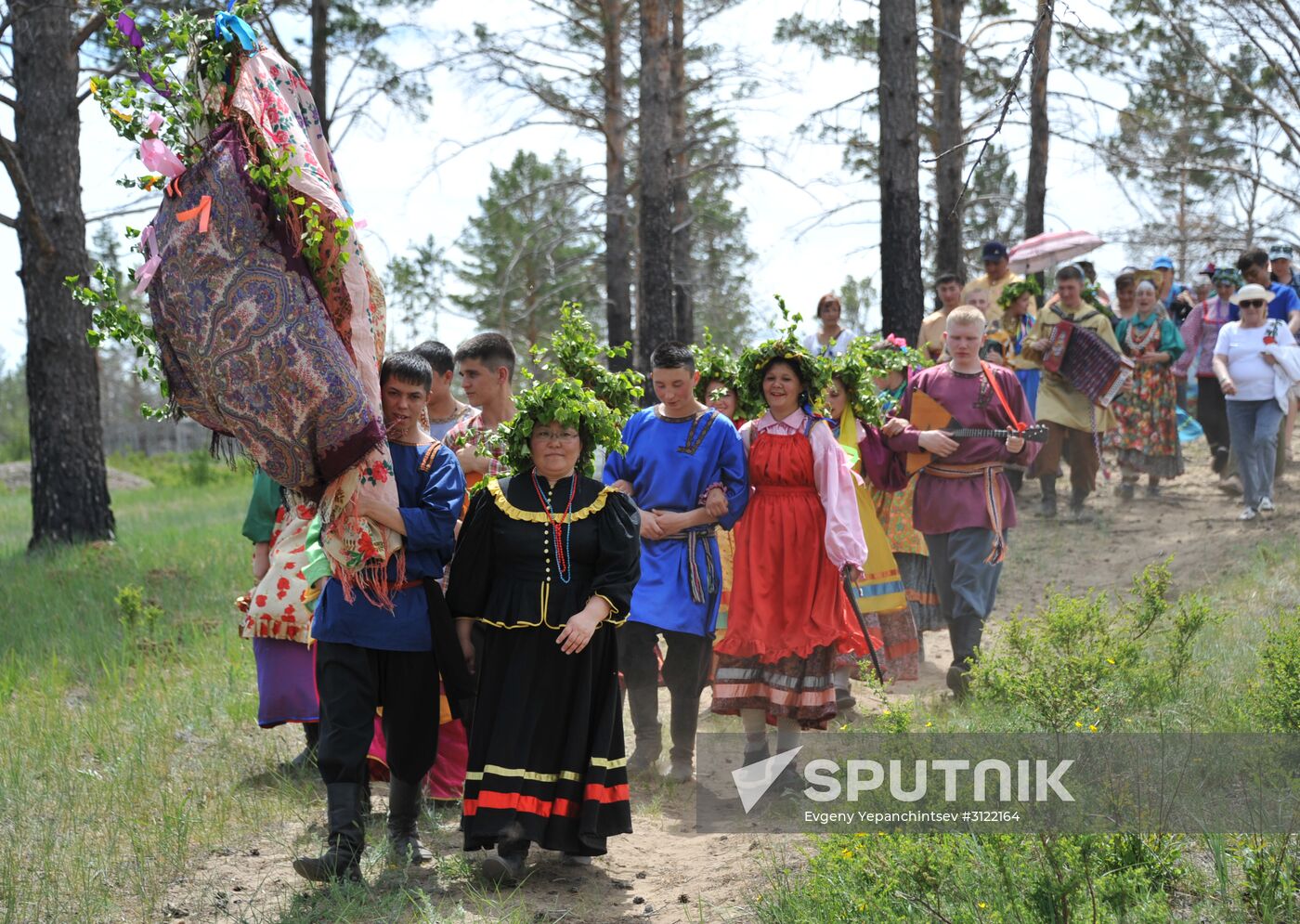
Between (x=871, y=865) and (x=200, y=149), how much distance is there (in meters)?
3.26

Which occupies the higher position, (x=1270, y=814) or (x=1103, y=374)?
(x=1103, y=374)

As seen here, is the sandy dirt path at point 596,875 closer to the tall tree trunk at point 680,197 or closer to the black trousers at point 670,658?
the black trousers at point 670,658

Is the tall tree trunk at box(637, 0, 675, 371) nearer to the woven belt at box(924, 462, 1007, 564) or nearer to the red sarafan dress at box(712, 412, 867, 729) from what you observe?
the woven belt at box(924, 462, 1007, 564)

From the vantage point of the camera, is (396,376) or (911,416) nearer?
(396,376)

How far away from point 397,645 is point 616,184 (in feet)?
46.5

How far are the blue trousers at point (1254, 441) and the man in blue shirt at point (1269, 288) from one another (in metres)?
1.22

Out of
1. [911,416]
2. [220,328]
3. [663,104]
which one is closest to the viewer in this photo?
[220,328]

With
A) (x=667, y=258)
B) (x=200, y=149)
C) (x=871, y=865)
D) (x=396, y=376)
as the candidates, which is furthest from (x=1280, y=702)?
(x=667, y=258)

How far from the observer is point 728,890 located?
15.8 ft

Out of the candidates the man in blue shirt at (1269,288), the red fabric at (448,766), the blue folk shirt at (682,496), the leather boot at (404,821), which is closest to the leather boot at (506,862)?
the leather boot at (404,821)

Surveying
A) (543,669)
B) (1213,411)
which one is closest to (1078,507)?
(1213,411)

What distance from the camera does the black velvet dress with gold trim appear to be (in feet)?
16.1

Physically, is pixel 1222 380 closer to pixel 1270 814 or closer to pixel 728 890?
pixel 1270 814

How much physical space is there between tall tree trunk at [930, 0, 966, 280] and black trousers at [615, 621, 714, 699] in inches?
340
